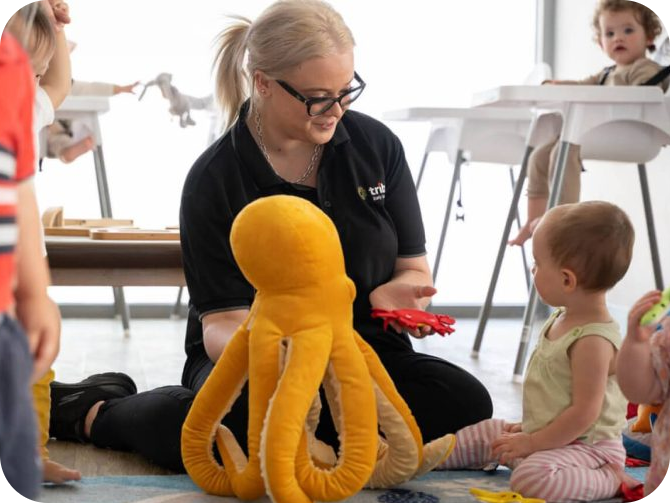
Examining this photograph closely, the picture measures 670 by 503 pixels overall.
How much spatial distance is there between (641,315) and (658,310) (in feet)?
0.10

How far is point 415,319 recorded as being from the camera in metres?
1.50

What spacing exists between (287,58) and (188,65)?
2355 mm

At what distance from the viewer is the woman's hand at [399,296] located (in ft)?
5.15

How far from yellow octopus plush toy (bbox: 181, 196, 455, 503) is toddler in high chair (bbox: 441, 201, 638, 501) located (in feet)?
0.93

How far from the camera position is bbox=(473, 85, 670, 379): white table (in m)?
2.42

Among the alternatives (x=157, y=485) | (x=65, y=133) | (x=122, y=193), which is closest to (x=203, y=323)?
(x=157, y=485)

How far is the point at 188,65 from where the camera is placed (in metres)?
3.85

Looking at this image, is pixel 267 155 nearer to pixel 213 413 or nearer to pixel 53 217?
pixel 213 413

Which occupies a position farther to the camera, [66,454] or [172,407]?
[66,454]

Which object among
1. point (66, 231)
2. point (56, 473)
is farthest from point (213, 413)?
point (66, 231)

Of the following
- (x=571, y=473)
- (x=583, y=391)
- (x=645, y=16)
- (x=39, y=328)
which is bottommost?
(x=571, y=473)

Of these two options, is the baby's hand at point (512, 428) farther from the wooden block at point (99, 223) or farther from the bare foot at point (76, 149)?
the bare foot at point (76, 149)

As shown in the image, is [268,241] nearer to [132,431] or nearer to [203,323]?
[203,323]

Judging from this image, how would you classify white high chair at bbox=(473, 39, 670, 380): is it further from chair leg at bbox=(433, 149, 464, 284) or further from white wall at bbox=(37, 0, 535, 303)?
white wall at bbox=(37, 0, 535, 303)
